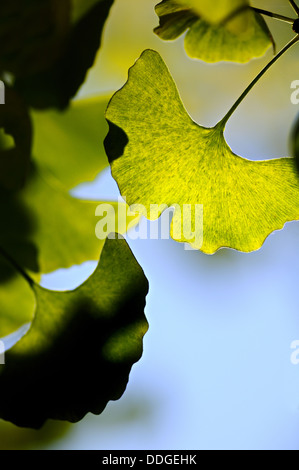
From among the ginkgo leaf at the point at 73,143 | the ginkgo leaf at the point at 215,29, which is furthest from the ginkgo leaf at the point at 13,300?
the ginkgo leaf at the point at 215,29

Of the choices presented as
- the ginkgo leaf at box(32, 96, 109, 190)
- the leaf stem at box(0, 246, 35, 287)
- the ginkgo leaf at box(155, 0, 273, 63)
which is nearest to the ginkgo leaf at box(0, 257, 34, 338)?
the leaf stem at box(0, 246, 35, 287)

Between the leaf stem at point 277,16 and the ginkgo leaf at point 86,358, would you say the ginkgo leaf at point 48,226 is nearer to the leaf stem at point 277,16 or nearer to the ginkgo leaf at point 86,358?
the ginkgo leaf at point 86,358

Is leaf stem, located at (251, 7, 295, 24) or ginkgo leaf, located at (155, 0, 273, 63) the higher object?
ginkgo leaf, located at (155, 0, 273, 63)

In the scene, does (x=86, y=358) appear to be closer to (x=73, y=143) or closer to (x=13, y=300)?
(x=13, y=300)

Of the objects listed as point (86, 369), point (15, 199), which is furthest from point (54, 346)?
point (15, 199)

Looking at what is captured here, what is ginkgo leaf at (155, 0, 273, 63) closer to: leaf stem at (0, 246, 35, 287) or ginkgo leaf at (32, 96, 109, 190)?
ginkgo leaf at (32, 96, 109, 190)
